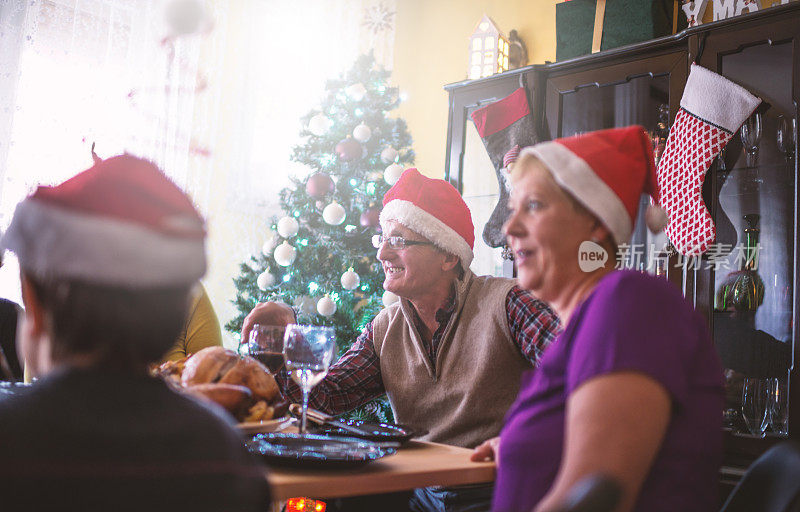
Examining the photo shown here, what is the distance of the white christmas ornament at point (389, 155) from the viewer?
3.96m

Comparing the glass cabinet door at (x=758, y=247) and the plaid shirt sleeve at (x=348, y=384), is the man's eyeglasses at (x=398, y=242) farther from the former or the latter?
the glass cabinet door at (x=758, y=247)

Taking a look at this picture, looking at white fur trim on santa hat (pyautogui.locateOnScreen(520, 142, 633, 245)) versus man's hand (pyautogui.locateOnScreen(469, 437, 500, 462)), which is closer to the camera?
white fur trim on santa hat (pyautogui.locateOnScreen(520, 142, 633, 245))

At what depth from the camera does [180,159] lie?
3775 millimetres

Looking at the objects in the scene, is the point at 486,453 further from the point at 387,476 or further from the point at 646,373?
the point at 646,373

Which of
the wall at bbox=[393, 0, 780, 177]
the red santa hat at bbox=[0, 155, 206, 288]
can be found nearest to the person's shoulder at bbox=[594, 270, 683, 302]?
the red santa hat at bbox=[0, 155, 206, 288]

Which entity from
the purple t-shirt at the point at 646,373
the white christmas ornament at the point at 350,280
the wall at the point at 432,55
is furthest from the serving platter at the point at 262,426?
the wall at the point at 432,55

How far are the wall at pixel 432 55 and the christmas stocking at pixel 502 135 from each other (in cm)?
101

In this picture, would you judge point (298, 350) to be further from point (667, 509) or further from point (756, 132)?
point (756, 132)

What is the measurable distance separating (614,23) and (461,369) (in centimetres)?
186

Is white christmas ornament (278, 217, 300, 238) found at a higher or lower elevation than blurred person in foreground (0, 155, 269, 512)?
higher

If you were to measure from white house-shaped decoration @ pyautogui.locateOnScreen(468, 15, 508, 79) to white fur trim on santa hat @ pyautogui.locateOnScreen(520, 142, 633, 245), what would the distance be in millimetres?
2594

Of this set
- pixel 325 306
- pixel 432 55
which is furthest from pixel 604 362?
pixel 432 55

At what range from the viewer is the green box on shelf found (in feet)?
9.55

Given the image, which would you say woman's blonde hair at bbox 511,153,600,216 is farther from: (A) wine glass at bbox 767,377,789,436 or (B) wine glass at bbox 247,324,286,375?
(A) wine glass at bbox 767,377,789,436
